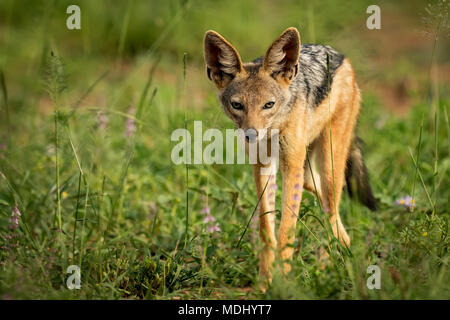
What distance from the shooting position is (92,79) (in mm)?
8289

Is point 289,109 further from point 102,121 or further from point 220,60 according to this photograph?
point 102,121

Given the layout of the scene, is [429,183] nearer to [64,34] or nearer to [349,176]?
[349,176]

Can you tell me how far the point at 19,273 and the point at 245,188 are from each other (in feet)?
7.30

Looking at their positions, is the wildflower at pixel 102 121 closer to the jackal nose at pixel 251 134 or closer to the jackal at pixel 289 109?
the jackal at pixel 289 109

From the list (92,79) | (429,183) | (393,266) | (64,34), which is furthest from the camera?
(64,34)

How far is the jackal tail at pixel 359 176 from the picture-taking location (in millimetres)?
4438

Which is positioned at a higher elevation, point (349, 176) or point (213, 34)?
point (213, 34)

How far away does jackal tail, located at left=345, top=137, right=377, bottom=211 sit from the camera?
444 centimetres

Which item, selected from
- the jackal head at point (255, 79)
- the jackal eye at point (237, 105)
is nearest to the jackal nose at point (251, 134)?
Answer: the jackal head at point (255, 79)

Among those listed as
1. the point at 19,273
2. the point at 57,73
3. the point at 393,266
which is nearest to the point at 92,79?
the point at 57,73

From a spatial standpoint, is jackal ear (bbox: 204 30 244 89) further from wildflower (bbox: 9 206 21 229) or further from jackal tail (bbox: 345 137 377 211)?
wildflower (bbox: 9 206 21 229)

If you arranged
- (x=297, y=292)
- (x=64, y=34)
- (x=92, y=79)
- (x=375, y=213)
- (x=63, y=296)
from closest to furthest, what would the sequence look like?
1. (x=297, y=292)
2. (x=63, y=296)
3. (x=375, y=213)
4. (x=92, y=79)
5. (x=64, y=34)
